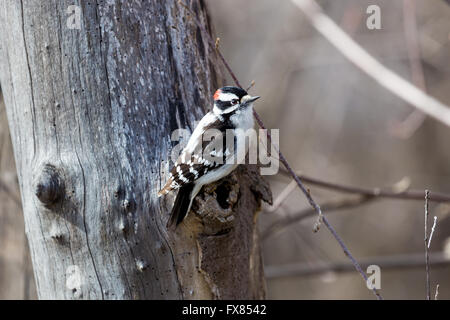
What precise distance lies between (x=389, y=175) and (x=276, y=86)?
295cm

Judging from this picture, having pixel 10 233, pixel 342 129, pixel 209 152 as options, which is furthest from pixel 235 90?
pixel 342 129

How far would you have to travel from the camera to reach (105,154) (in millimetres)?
2934

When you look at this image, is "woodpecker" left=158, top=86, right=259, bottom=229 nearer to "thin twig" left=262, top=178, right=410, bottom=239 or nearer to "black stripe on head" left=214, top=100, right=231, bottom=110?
"black stripe on head" left=214, top=100, right=231, bottom=110

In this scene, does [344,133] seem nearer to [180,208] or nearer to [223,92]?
[223,92]

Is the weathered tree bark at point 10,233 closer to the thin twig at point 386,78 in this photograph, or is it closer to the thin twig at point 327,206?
the thin twig at point 327,206

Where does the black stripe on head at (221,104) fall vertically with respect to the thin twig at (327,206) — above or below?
above

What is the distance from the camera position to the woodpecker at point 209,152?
2.94m

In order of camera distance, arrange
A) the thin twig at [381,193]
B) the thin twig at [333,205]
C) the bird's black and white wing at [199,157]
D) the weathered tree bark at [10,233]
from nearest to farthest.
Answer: the bird's black and white wing at [199,157] < the thin twig at [381,193] < the thin twig at [333,205] < the weathered tree bark at [10,233]

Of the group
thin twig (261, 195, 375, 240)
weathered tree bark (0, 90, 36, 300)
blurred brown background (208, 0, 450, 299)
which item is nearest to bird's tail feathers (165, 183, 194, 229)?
thin twig (261, 195, 375, 240)

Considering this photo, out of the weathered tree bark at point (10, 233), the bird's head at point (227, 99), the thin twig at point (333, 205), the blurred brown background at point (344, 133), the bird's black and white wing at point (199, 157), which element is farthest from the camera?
the blurred brown background at point (344, 133)

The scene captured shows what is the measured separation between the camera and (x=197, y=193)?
3025mm

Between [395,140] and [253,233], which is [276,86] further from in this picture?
[253,233]

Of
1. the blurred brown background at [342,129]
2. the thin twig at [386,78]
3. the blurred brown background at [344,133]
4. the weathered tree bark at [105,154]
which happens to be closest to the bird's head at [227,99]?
the weathered tree bark at [105,154]

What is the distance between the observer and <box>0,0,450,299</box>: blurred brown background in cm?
761
